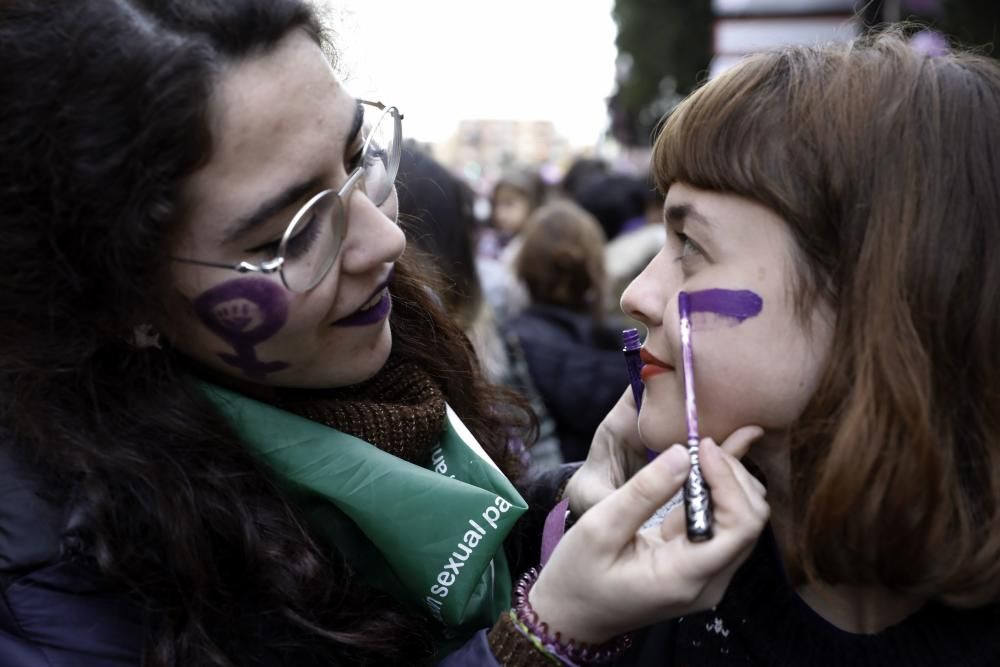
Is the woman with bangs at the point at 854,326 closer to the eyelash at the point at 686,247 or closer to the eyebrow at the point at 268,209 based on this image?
the eyelash at the point at 686,247

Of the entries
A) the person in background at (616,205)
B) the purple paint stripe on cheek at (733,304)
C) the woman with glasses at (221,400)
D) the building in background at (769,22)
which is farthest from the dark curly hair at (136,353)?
the building in background at (769,22)

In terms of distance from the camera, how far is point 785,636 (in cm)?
154

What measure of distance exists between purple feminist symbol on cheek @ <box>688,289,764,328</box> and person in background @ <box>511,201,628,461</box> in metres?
2.58

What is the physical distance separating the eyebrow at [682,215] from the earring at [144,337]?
833mm

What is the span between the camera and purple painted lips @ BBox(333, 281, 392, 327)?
64.9 inches

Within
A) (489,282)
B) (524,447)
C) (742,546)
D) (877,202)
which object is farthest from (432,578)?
(489,282)

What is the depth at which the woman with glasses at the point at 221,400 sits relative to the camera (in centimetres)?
139

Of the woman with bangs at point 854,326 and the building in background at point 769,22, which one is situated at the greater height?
the woman with bangs at point 854,326

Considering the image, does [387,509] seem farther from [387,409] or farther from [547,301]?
[547,301]

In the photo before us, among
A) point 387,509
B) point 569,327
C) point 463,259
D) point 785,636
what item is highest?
point 387,509

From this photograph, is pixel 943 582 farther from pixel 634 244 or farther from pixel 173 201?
pixel 634 244

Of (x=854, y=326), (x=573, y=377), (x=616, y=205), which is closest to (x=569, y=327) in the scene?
(x=573, y=377)

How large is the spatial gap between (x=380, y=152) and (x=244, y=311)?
0.41m

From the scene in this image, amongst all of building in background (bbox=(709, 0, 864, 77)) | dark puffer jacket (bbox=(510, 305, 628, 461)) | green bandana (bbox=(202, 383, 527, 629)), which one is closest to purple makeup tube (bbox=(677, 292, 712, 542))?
green bandana (bbox=(202, 383, 527, 629))
